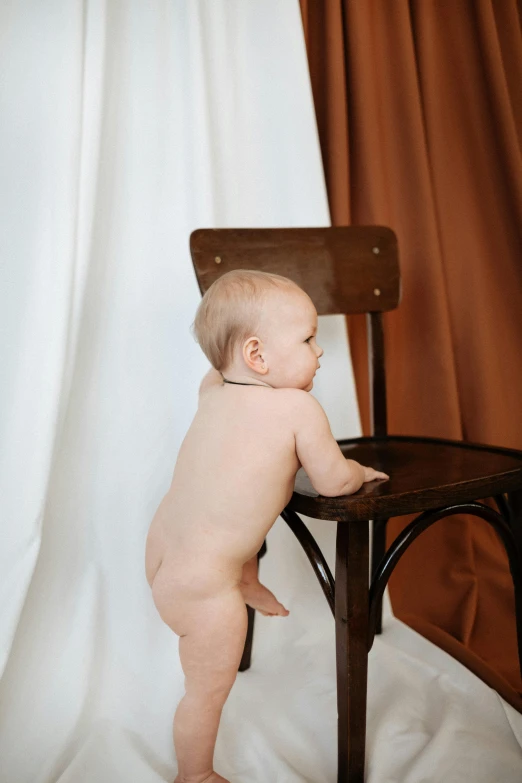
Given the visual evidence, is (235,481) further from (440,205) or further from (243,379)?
(440,205)

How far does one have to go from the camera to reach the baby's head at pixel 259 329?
34.4 inches

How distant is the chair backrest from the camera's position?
1.15m

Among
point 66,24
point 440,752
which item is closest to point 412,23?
point 66,24

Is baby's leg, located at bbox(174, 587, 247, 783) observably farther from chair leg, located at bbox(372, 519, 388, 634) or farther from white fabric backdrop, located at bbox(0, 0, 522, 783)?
chair leg, located at bbox(372, 519, 388, 634)

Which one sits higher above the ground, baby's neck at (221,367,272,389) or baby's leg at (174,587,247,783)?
baby's neck at (221,367,272,389)

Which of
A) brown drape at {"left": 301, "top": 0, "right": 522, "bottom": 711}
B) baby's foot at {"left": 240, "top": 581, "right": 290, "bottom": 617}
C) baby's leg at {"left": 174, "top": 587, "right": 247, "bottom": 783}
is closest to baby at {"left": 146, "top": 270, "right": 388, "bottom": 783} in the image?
baby's leg at {"left": 174, "top": 587, "right": 247, "bottom": 783}

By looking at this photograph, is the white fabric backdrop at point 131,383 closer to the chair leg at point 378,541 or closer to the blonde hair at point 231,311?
the chair leg at point 378,541

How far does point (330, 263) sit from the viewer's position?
1.28 m

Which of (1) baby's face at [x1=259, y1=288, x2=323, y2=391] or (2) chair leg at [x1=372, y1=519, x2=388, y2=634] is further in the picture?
(2) chair leg at [x1=372, y1=519, x2=388, y2=634]

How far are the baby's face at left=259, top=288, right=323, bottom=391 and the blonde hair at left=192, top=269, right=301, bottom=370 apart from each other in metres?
0.02

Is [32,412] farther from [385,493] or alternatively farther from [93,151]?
[385,493]

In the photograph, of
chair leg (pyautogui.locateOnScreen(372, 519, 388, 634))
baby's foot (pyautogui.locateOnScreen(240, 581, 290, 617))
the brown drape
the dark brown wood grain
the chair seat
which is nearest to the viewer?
the chair seat

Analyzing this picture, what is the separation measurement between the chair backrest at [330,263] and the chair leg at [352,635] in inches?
19.7

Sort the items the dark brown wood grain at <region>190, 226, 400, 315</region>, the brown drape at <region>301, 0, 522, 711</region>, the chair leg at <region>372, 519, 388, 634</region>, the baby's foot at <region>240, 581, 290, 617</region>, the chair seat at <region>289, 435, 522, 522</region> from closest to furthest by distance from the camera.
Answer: the chair seat at <region>289, 435, 522, 522</region> → the baby's foot at <region>240, 581, 290, 617</region> → the dark brown wood grain at <region>190, 226, 400, 315</region> → the chair leg at <region>372, 519, 388, 634</region> → the brown drape at <region>301, 0, 522, 711</region>
